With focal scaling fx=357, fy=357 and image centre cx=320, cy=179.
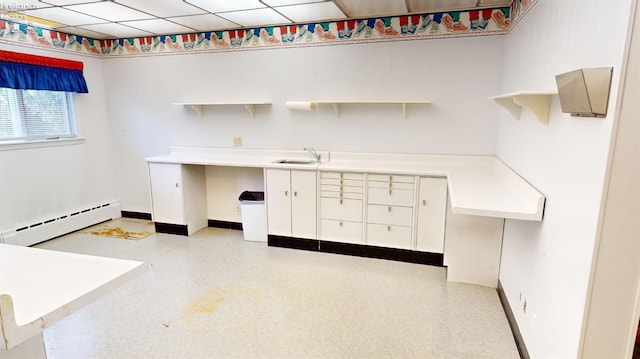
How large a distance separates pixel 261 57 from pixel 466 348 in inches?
140

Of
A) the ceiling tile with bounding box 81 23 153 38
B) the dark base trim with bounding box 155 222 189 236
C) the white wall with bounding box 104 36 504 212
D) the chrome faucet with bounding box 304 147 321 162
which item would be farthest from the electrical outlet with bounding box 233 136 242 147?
the ceiling tile with bounding box 81 23 153 38

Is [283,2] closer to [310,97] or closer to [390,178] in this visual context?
[310,97]

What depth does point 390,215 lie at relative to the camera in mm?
3559

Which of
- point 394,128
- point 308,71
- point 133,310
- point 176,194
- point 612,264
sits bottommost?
point 133,310

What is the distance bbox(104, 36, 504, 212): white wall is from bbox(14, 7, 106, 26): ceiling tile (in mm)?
923

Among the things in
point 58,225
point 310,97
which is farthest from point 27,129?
point 310,97

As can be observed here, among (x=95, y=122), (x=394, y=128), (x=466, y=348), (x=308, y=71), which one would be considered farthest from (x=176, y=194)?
(x=466, y=348)

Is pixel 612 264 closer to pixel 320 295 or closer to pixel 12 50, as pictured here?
pixel 320 295

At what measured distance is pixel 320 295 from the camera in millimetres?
2930

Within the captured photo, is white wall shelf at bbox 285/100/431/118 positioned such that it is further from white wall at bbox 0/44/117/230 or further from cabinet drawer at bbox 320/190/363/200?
white wall at bbox 0/44/117/230

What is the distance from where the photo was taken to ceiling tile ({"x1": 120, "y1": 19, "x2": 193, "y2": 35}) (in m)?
3.84

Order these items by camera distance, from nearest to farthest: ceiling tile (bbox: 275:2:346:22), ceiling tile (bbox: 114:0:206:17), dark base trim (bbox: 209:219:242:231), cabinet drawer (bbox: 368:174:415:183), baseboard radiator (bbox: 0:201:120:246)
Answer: ceiling tile (bbox: 114:0:206:17) → ceiling tile (bbox: 275:2:346:22) → cabinet drawer (bbox: 368:174:415:183) → baseboard radiator (bbox: 0:201:120:246) → dark base trim (bbox: 209:219:242:231)

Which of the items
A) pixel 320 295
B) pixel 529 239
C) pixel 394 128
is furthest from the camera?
pixel 394 128

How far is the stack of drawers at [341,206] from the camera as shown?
3.64m
